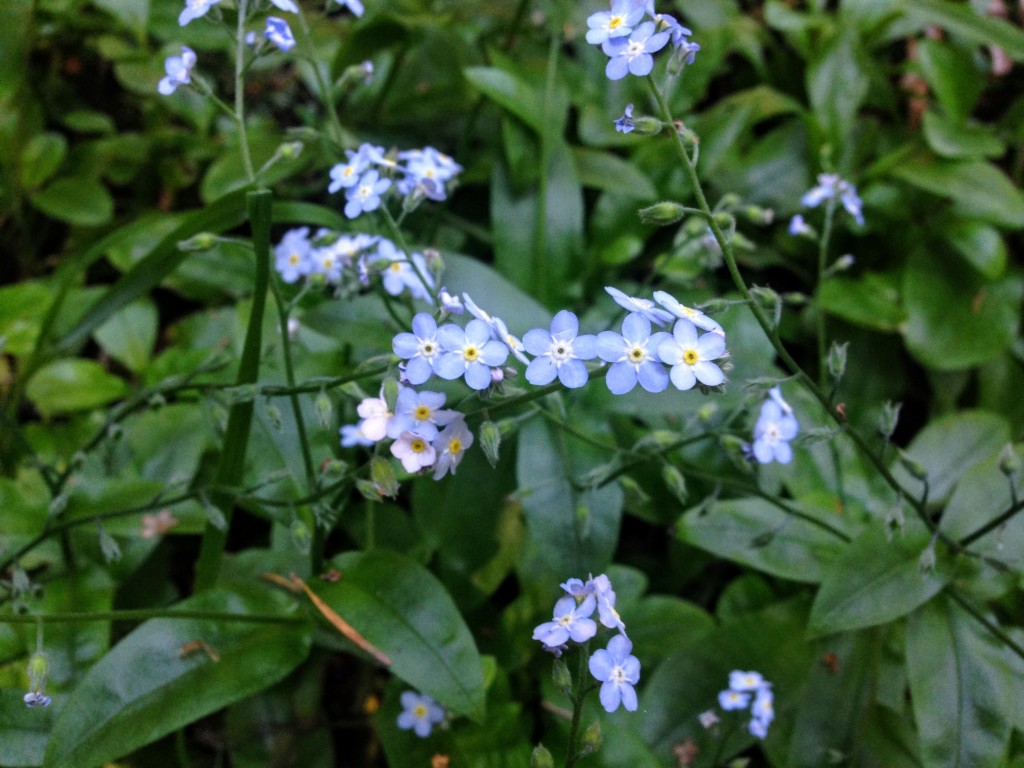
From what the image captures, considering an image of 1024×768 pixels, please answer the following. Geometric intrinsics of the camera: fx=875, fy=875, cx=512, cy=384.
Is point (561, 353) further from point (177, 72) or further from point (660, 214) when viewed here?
point (177, 72)

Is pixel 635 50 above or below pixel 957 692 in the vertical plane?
above

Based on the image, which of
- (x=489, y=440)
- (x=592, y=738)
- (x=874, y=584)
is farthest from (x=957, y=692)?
(x=489, y=440)

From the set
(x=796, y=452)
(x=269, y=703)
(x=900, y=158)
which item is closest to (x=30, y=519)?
(x=269, y=703)

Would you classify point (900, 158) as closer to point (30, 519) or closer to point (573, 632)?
point (573, 632)

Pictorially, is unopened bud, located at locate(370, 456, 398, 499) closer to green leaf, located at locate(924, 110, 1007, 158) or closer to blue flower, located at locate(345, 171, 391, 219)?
blue flower, located at locate(345, 171, 391, 219)

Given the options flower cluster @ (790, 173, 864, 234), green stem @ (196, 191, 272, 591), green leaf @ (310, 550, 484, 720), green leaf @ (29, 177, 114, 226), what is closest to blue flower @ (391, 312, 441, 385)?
green stem @ (196, 191, 272, 591)
